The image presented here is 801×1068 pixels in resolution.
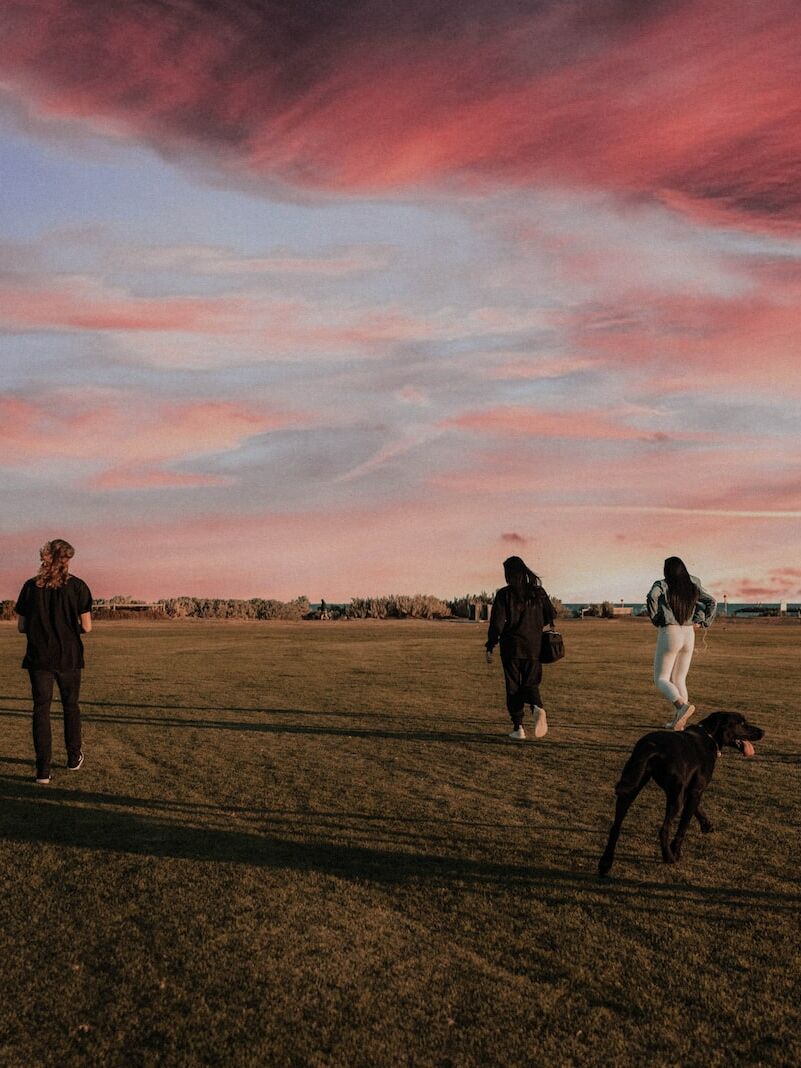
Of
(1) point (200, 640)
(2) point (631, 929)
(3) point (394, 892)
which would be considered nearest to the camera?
(2) point (631, 929)

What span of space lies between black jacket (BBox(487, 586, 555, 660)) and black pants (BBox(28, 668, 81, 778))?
4.88 metres

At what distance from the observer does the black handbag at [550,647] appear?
37.8ft

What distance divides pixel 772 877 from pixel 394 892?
2.43m

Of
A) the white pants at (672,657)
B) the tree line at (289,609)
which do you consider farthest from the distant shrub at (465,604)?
the white pants at (672,657)

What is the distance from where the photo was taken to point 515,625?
1155cm

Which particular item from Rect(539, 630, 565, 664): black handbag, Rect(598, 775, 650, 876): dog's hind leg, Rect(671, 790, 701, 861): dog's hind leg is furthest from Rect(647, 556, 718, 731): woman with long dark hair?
Rect(598, 775, 650, 876): dog's hind leg

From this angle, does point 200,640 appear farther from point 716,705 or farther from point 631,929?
point 631,929

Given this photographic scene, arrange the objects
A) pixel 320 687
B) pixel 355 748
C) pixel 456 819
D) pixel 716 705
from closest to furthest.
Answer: pixel 456 819 → pixel 355 748 → pixel 716 705 → pixel 320 687

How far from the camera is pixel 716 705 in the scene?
15.0 meters

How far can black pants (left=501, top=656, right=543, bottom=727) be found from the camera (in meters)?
11.5

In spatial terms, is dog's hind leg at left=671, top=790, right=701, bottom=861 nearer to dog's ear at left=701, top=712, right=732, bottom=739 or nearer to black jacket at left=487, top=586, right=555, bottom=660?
dog's ear at left=701, top=712, right=732, bottom=739

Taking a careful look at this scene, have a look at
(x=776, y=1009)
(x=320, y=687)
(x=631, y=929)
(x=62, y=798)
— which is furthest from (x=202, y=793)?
(x=320, y=687)

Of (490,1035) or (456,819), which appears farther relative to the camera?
(456,819)

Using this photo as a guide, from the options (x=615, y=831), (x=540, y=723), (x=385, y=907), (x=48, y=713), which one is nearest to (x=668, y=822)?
(x=615, y=831)
